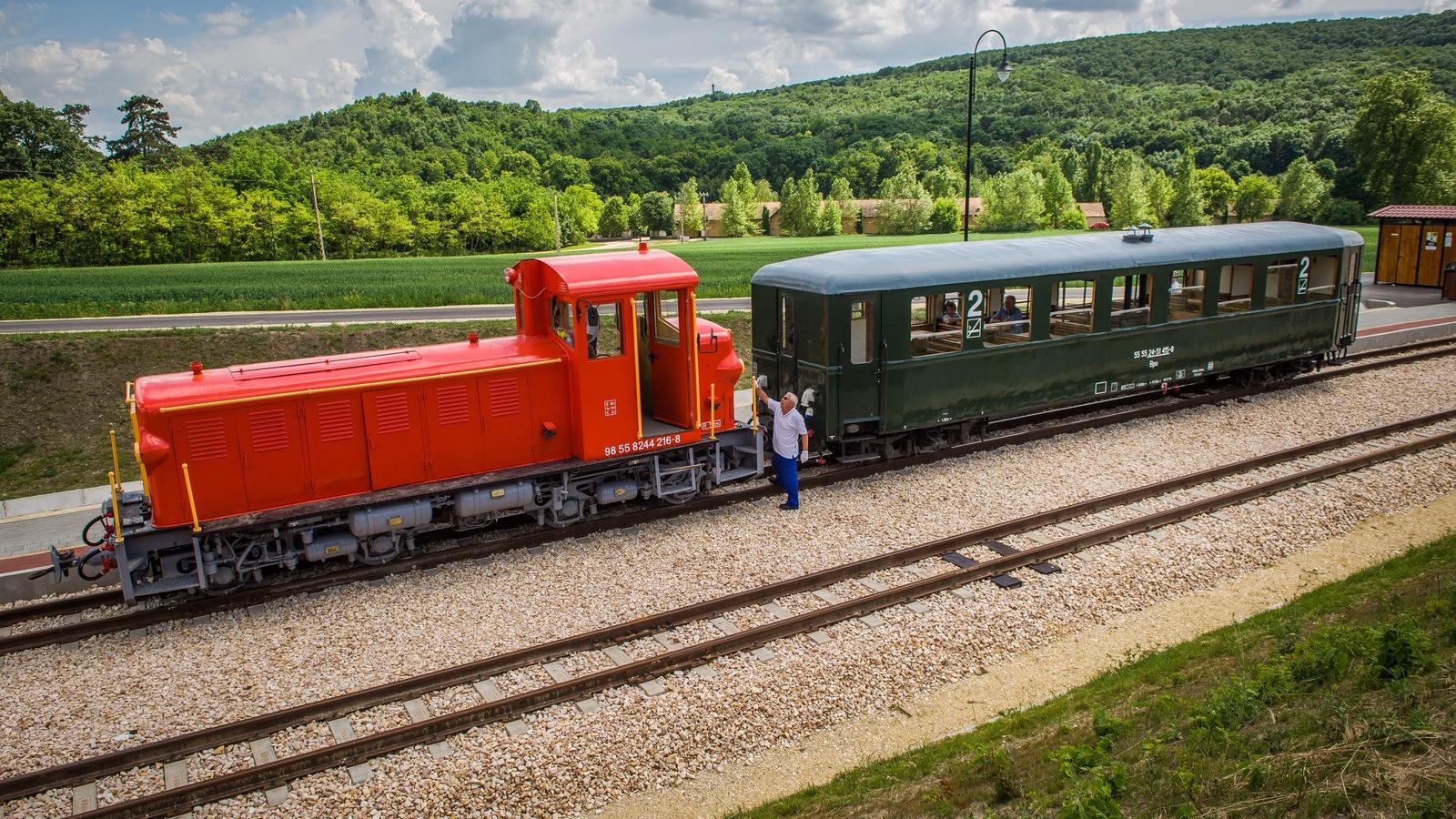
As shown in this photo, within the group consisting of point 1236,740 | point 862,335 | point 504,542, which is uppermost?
point 862,335

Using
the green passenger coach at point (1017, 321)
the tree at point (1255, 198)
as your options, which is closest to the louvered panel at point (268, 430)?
the green passenger coach at point (1017, 321)

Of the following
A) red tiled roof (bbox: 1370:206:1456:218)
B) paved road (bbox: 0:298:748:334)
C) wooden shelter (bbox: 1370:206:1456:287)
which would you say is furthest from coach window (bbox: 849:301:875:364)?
wooden shelter (bbox: 1370:206:1456:287)

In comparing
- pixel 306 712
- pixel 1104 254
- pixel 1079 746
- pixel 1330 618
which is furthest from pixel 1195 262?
pixel 306 712

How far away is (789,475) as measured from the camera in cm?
1285

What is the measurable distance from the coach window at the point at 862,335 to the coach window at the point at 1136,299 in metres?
5.50

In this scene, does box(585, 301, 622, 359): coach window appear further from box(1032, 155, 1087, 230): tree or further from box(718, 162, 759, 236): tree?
→ box(718, 162, 759, 236): tree

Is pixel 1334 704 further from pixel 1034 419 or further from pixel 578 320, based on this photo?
pixel 1034 419

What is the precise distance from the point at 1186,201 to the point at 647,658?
77301 mm

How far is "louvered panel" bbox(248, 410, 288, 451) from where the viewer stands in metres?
10.4

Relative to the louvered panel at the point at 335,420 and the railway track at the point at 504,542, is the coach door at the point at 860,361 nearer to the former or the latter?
the railway track at the point at 504,542

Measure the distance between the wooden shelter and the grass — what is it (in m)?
29.5

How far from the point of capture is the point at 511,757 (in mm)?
7438

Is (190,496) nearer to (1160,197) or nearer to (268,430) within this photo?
(268,430)

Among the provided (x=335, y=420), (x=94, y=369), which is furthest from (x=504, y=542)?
(x=94, y=369)
